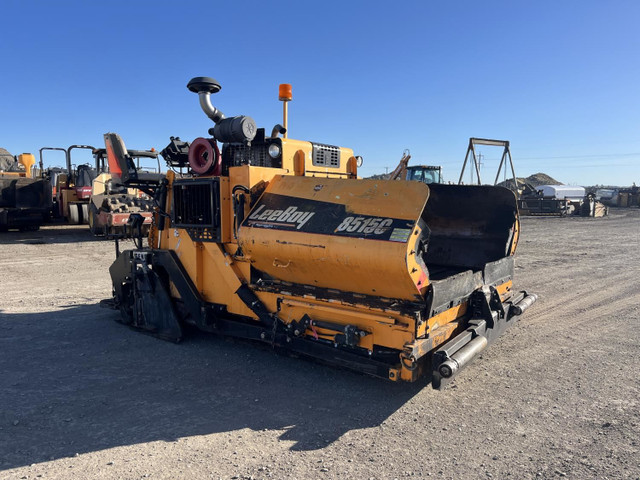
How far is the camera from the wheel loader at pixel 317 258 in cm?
357

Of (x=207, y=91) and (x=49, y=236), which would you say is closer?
(x=207, y=91)

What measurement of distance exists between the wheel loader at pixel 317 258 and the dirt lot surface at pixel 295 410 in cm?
32

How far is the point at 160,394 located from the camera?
384 cm

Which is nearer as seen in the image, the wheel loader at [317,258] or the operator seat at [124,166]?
the wheel loader at [317,258]

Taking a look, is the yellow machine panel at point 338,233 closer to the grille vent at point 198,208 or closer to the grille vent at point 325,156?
the grille vent at point 198,208

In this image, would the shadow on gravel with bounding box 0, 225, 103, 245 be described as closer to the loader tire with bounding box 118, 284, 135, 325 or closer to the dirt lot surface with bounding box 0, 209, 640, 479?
the dirt lot surface with bounding box 0, 209, 640, 479

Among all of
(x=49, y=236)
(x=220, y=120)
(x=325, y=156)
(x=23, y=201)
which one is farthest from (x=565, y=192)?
(x=220, y=120)

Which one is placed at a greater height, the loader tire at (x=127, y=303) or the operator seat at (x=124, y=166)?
the operator seat at (x=124, y=166)

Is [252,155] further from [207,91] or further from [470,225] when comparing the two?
[470,225]

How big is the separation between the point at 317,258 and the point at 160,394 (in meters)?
1.70

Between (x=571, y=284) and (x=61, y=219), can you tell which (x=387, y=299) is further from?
(x=61, y=219)

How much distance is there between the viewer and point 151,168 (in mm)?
12031

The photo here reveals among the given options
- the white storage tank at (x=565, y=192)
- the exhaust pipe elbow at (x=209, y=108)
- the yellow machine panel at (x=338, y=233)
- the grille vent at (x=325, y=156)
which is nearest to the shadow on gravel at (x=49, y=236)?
the exhaust pipe elbow at (x=209, y=108)

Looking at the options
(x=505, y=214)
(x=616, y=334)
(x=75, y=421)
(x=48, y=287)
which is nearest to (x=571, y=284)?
(x=616, y=334)
